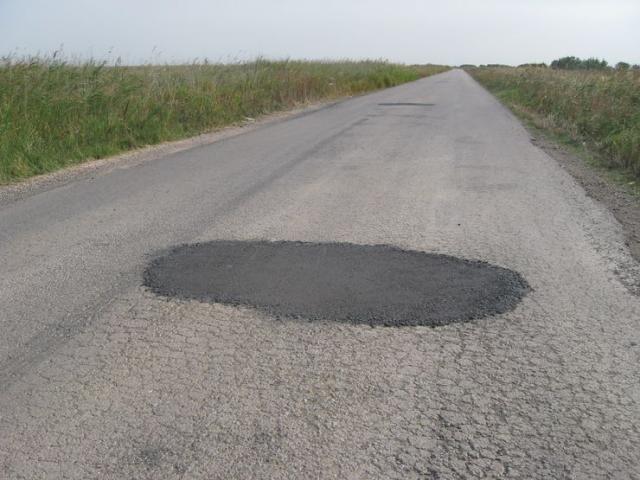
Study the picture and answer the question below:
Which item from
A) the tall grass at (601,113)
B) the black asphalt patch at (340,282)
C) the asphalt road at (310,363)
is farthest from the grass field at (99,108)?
the tall grass at (601,113)

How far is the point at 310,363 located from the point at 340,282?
118 cm

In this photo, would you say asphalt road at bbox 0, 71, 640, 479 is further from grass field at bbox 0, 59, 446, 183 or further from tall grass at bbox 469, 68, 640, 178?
tall grass at bbox 469, 68, 640, 178

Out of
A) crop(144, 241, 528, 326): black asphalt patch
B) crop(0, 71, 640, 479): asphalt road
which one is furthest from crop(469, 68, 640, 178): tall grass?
crop(144, 241, 528, 326): black asphalt patch

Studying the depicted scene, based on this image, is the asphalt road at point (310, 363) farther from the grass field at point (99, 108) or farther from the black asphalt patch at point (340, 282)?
the grass field at point (99, 108)

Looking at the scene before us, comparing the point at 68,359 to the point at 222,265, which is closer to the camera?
the point at 68,359

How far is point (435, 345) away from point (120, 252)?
288 cm

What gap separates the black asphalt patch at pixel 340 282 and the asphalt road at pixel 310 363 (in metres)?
0.13

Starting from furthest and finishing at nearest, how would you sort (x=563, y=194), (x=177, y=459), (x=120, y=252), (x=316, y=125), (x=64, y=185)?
(x=316, y=125) → (x=64, y=185) → (x=563, y=194) → (x=120, y=252) → (x=177, y=459)

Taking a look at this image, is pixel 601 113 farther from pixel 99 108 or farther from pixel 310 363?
pixel 310 363

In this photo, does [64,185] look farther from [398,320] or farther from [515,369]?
[515,369]

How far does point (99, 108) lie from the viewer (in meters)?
12.0

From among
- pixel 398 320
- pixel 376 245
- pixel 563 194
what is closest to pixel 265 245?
pixel 376 245

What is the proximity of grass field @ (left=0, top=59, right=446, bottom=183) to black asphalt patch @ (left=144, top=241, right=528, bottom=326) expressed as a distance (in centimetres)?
512

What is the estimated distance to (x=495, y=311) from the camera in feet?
13.0
